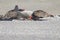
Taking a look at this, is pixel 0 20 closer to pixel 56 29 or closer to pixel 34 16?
pixel 34 16

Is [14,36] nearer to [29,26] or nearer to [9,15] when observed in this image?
[29,26]

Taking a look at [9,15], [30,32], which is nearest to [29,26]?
[30,32]

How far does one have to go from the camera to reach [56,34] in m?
1.57

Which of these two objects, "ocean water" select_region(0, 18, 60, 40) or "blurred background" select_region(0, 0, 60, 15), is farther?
"blurred background" select_region(0, 0, 60, 15)

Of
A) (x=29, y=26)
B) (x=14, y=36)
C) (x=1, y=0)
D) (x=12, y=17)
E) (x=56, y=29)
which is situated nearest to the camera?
(x=14, y=36)

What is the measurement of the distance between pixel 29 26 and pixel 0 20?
19.8 inches

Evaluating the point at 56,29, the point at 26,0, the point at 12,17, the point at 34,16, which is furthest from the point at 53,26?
the point at 26,0

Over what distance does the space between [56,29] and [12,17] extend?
683 millimetres

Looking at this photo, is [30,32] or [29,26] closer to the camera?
[30,32]

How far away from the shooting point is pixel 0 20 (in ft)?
7.08

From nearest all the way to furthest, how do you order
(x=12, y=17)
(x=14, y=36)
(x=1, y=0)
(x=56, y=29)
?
(x=14, y=36), (x=56, y=29), (x=12, y=17), (x=1, y=0)

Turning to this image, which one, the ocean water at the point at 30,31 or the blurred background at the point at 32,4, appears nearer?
the ocean water at the point at 30,31

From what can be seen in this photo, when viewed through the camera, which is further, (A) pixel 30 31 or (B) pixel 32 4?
(B) pixel 32 4

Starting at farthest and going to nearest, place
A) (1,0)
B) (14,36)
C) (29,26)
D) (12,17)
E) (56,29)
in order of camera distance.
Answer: (1,0) < (12,17) < (29,26) < (56,29) < (14,36)
